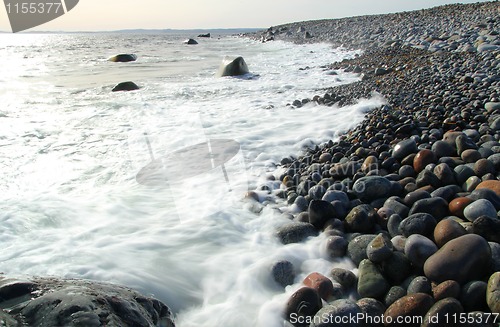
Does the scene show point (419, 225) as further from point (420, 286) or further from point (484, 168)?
point (484, 168)

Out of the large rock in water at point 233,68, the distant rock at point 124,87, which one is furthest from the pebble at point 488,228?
the large rock in water at point 233,68

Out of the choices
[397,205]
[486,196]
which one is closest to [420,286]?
[397,205]

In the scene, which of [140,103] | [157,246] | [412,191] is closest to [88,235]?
[157,246]

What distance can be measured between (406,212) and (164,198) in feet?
6.73

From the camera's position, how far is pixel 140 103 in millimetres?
7621

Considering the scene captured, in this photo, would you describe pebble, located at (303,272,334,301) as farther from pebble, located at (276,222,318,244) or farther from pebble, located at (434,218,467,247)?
pebble, located at (434,218,467,247)

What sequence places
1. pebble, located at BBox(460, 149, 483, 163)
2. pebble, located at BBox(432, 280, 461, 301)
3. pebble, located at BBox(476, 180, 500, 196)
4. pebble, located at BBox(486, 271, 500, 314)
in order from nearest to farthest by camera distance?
pebble, located at BBox(486, 271, 500, 314)
pebble, located at BBox(432, 280, 461, 301)
pebble, located at BBox(476, 180, 500, 196)
pebble, located at BBox(460, 149, 483, 163)

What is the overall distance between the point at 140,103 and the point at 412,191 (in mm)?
A: 6067

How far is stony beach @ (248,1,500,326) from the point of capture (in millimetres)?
1781

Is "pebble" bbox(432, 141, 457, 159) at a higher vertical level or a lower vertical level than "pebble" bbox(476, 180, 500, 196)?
higher

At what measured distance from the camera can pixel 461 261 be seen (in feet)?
6.00

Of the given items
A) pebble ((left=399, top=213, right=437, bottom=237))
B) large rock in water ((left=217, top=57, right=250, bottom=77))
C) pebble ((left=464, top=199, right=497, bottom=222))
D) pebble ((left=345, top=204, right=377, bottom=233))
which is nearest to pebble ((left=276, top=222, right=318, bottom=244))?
pebble ((left=345, top=204, right=377, bottom=233))

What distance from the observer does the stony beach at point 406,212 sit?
1.78 meters

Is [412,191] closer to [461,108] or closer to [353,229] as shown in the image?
[353,229]
